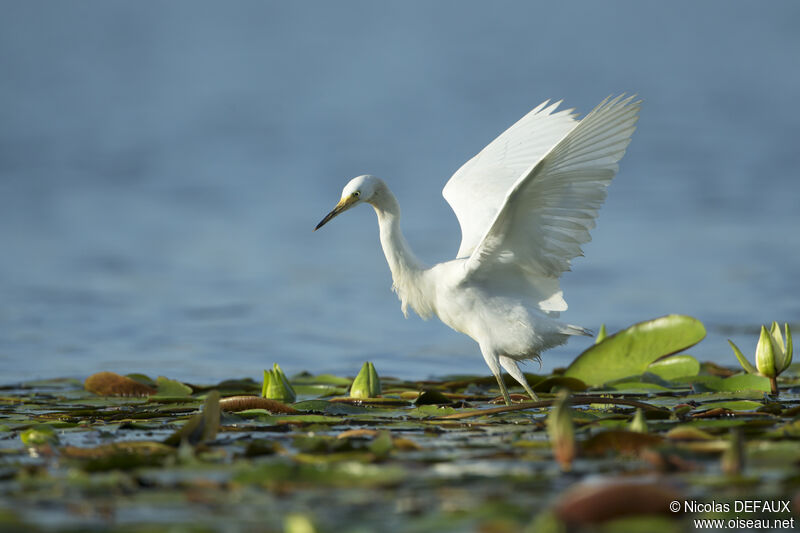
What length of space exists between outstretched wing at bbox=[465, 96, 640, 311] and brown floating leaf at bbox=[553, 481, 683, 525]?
2611mm

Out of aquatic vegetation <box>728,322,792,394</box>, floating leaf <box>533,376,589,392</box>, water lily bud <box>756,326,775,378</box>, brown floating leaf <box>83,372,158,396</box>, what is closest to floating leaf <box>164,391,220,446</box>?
brown floating leaf <box>83,372,158,396</box>

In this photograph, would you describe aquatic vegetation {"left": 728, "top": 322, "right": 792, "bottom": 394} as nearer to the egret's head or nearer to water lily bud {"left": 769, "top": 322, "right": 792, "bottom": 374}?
water lily bud {"left": 769, "top": 322, "right": 792, "bottom": 374}

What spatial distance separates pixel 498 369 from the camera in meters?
5.80

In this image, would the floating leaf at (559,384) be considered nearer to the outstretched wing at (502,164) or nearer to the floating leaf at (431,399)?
the floating leaf at (431,399)

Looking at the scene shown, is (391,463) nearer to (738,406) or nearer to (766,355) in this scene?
(738,406)

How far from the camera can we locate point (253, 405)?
511 centimetres

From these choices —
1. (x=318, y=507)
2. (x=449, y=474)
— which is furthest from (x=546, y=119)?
(x=318, y=507)

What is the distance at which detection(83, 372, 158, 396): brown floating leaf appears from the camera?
6.32 metres

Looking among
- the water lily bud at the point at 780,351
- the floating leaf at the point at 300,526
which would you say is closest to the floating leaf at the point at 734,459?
the floating leaf at the point at 300,526

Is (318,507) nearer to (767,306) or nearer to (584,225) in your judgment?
(584,225)

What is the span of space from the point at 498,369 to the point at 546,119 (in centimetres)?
249

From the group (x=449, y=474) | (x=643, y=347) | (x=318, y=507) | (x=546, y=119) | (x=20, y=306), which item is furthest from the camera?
(x=20, y=306)

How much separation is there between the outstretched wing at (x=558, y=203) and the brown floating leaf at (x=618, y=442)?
1776 mm

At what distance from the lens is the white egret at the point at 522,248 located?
5.30 metres
